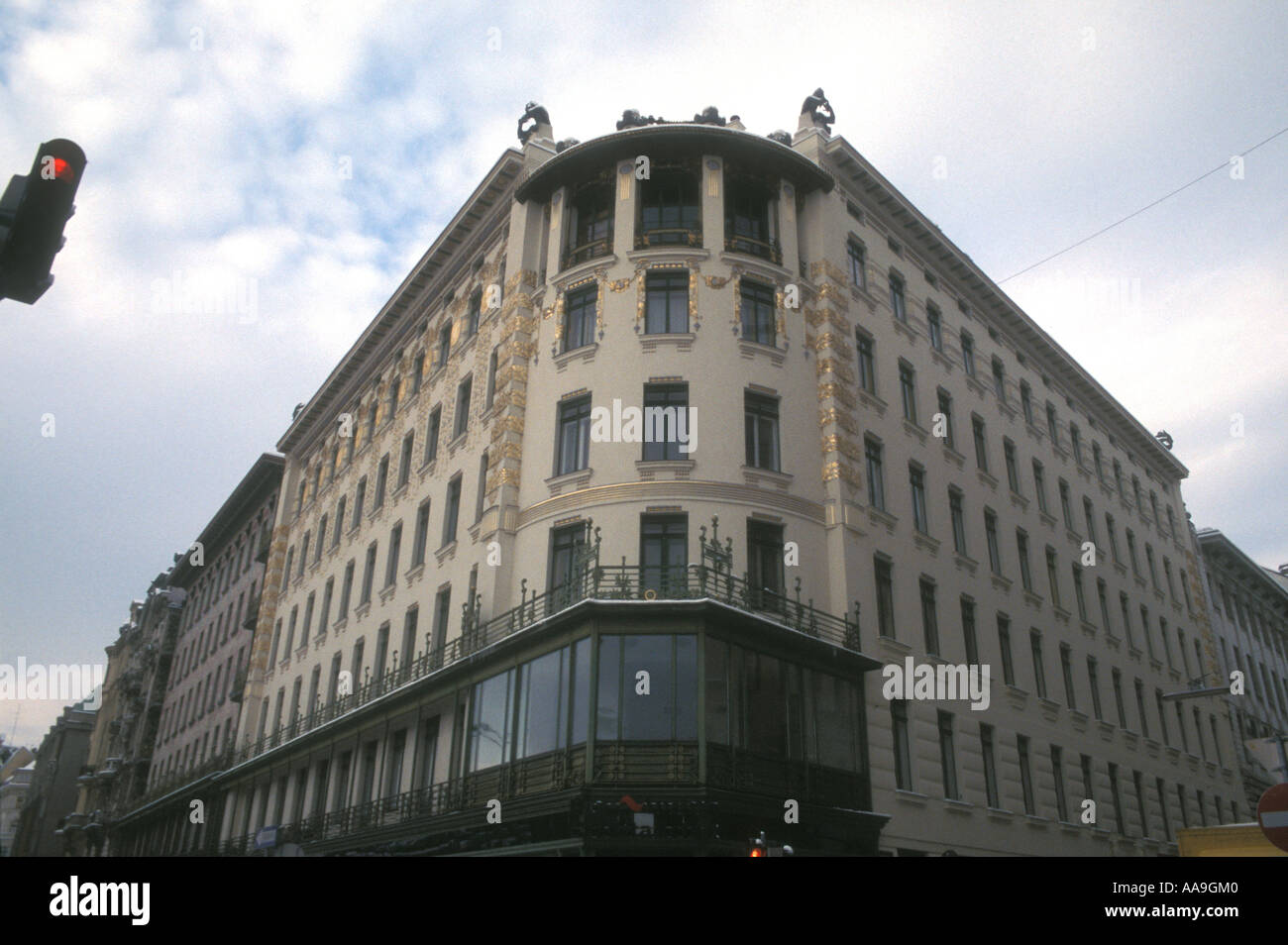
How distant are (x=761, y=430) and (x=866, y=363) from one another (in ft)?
19.8

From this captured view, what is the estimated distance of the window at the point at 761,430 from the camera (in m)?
25.6

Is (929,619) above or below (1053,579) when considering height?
below

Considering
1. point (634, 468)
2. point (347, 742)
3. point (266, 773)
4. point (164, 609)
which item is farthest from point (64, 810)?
point (634, 468)

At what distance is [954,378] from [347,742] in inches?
943

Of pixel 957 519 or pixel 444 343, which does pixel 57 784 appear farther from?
pixel 957 519

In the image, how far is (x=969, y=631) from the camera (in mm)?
30188

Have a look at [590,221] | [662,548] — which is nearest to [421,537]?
[590,221]

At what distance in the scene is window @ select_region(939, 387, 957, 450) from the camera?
109ft

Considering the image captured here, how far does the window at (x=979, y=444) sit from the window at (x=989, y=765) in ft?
31.2

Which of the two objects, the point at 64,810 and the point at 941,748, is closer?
the point at 941,748

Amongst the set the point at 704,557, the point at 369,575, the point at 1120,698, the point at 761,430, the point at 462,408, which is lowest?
the point at 1120,698

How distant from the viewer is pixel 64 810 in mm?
91375

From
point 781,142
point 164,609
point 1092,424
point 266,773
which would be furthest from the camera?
point 164,609
